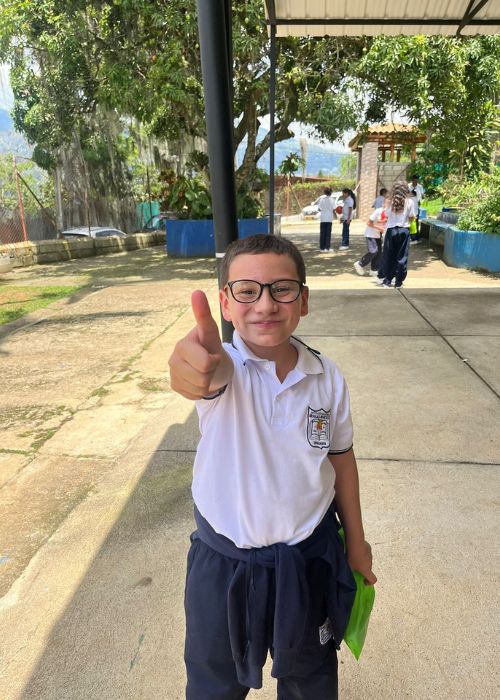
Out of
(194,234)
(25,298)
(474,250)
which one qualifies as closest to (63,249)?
(194,234)

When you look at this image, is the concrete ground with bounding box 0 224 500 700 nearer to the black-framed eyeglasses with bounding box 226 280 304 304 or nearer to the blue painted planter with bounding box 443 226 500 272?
the black-framed eyeglasses with bounding box 226 280 304 304

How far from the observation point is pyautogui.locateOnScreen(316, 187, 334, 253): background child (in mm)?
12414

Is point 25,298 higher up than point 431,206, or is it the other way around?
point 431,206

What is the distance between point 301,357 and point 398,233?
274 inches

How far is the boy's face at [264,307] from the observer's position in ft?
3.76

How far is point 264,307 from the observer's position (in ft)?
3.73

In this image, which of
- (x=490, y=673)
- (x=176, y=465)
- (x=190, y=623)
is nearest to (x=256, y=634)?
(x=190, y=623)

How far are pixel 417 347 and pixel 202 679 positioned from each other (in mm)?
3994

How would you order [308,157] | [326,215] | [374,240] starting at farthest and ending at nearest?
[308,157] → [326,215] → [374,240]

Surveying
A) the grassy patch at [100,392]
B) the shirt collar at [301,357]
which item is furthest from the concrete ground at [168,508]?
the shirt collar at [301,357]

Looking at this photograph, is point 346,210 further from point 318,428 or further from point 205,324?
point 205,324

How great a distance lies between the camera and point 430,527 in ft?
7.70

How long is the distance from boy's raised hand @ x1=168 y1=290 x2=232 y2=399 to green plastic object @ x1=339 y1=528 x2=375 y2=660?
2.17 ft

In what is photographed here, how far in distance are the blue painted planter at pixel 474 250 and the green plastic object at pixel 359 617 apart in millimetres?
8609
